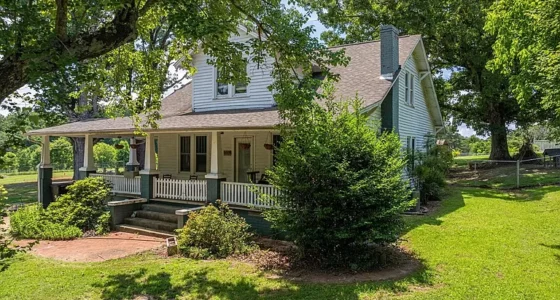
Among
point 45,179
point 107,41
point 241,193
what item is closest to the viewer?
point 107,41

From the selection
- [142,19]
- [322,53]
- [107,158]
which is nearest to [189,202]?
[142,19]

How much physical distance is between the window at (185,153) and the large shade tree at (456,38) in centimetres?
1082

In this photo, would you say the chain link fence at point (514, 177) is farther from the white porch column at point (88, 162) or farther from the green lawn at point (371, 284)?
the white porch column at point (88, 162)

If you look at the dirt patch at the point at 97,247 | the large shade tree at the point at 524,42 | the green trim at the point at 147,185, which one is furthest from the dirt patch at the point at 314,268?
the large shade tree at the point at 524,42

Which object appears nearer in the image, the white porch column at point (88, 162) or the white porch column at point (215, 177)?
the white porch column at point (215, 177)

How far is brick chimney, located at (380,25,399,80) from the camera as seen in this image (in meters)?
12.9

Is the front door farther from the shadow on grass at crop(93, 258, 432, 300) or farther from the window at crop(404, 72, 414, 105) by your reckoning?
the shadow on grass at crop(93, 258, 432, 300)

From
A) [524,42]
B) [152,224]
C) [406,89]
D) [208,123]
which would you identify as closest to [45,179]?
[152,224]

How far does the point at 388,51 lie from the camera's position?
1299cm

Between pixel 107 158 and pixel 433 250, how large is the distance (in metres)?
40.9

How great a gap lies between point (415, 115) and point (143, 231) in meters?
11.8

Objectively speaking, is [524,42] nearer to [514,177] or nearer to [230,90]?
[514,177]

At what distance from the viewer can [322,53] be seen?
8094mm

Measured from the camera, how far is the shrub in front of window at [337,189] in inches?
292
